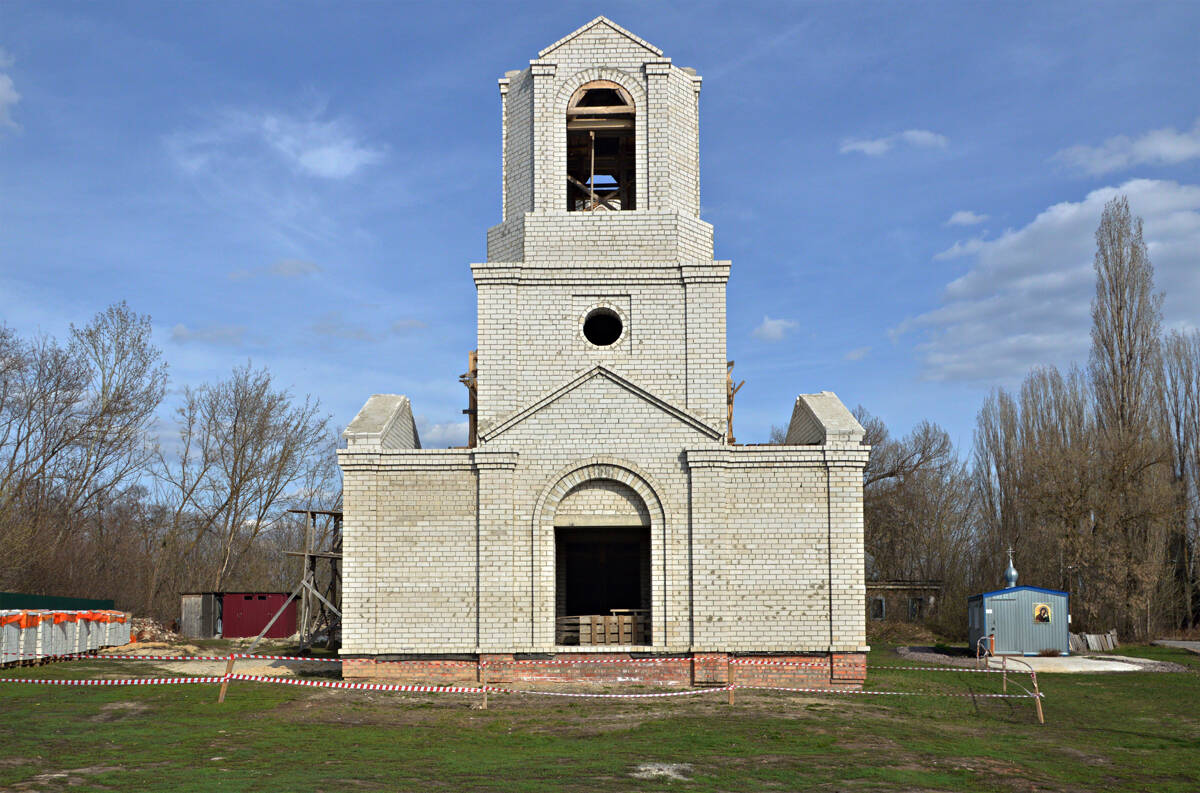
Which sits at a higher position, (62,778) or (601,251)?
(601,251)

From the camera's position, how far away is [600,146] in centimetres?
2538

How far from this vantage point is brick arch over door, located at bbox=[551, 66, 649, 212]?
912 inches

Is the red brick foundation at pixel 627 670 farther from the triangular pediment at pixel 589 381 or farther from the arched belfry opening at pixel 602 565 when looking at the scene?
the triangular pediment at pixel 589 381

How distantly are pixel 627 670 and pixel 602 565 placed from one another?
5.83 m

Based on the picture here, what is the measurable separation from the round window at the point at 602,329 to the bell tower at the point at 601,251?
0.03 metres

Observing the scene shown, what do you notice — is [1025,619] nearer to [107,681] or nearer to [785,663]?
[785,663]

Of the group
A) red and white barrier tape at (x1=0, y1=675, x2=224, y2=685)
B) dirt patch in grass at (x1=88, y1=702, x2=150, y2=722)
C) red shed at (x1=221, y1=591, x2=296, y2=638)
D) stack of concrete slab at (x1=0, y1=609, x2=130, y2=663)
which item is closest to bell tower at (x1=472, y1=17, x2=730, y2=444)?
red and white barrier tape at (x1=0, y1=675, x2=224, y2=685)

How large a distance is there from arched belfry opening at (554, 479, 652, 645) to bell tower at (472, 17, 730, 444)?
7.59ft

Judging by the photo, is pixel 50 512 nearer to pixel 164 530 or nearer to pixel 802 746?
pixel 164 530

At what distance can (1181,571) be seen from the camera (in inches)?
1638

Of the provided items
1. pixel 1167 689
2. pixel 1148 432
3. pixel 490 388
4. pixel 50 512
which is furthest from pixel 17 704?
pixel 1148 432

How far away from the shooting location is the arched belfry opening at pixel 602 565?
69.7ft

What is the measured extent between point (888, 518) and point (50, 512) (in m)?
37.6

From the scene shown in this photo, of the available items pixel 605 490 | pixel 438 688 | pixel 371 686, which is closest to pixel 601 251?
pixel 605 490
